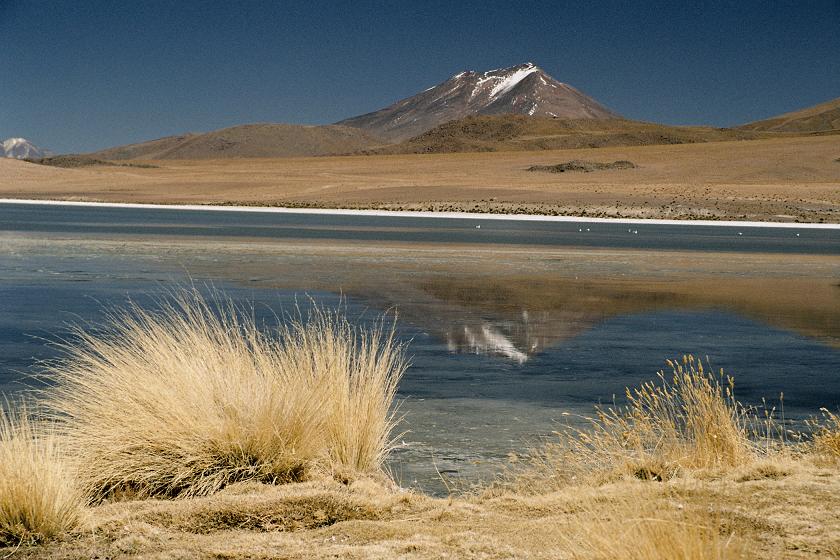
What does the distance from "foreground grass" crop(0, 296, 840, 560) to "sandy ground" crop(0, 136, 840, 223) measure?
2095 inches

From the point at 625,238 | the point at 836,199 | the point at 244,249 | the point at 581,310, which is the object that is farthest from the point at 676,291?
the point at 836,199

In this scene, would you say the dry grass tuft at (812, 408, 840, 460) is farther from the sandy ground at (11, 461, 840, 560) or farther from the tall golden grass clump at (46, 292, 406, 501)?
the tall golden grass clump at (46, 292, 406, 501)

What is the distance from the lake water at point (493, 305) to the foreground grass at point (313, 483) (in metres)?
0.65

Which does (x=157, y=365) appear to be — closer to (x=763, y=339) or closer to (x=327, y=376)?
(x=327, y=376)

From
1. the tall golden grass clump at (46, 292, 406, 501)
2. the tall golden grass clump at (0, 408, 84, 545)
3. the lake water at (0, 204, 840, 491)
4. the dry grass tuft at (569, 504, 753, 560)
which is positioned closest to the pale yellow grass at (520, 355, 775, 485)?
the lake water at (0, 204, 840, 491)

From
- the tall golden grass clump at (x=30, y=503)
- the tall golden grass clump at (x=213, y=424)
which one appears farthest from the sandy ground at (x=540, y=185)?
the tall golden grass clump at (x=30, y=503)

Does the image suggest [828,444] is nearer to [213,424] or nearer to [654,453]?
[654,453]

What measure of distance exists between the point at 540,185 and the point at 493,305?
2892 inches

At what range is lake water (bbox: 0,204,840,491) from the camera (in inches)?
352

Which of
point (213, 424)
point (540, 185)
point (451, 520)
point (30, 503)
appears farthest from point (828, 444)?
point (540, 185)

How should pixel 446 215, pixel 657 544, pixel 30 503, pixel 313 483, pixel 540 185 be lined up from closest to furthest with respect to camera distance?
pixel 657 544
pixel 30 503
pixel 313 483
pixel 446 215
pixel 540 185

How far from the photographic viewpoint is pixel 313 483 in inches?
238

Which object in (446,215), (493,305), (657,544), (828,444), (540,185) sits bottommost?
(493,305)

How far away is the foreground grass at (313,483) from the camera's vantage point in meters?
5.00
